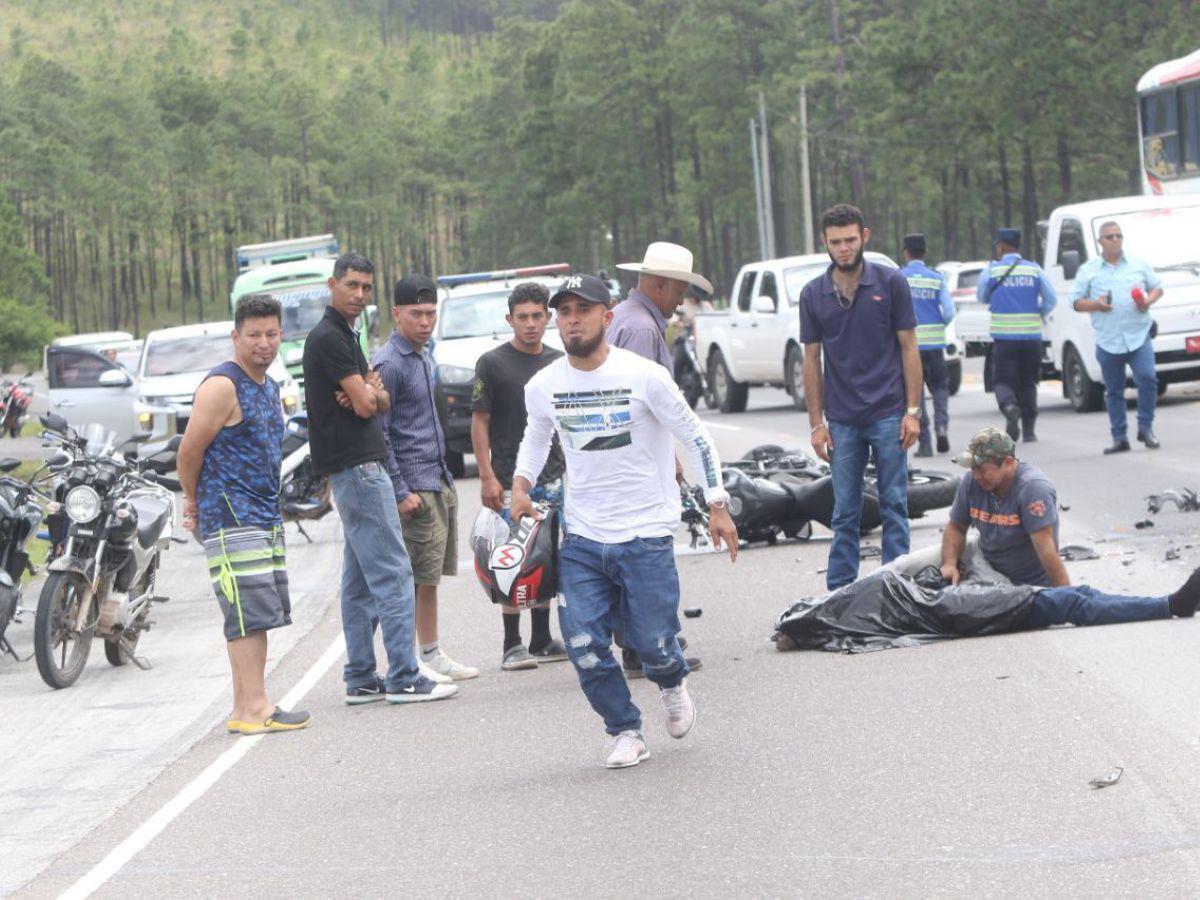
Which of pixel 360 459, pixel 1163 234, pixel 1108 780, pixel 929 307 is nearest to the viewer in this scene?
pixel 1108 780

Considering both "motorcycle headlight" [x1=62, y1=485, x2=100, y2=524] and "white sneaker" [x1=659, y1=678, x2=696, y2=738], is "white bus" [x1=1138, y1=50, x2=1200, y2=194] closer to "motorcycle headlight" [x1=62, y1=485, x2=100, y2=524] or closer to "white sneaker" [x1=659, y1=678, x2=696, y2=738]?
"motorcycle headlight" [x1=62, y1=485, x2=100, y2=524]

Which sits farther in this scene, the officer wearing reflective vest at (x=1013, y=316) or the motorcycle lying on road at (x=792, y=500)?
the officer wearing reflective vest at (x=1013, y=316)

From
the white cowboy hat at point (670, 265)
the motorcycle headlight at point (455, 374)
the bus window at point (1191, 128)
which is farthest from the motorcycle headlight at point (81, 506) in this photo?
the bus window at point (1191, 128)

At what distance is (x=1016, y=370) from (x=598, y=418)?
11.9m

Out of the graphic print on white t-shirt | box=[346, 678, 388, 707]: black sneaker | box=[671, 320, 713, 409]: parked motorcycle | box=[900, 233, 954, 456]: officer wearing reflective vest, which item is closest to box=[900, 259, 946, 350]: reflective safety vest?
box=[900, 233, 954, 456]: officer wearing reflective vest

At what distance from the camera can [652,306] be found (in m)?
8.92

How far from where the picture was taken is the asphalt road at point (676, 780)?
5.61 meters

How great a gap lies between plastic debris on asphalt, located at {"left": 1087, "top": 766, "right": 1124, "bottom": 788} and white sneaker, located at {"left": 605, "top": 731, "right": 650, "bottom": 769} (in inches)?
65.2

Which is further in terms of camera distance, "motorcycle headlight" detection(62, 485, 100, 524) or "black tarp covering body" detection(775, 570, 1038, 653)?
Answer: "motorcycle headlight" detection(62, 485, 100, 524)

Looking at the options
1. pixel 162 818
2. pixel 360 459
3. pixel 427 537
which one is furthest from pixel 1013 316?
pixel 162 818

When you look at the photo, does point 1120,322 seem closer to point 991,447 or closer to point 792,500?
point 792,500

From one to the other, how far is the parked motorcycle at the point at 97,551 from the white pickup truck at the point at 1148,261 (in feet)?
41.5

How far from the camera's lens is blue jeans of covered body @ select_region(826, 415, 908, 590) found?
32.5 feet

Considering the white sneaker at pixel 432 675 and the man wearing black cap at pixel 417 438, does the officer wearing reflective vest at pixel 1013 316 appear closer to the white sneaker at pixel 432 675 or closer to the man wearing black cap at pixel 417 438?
the white sneaker at pixel 432 675
